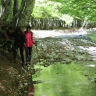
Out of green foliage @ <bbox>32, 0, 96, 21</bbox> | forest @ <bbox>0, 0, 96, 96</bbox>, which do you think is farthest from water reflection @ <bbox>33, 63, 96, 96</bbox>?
green foliage @ <bbox>32, 0, 96, 21</bbox>

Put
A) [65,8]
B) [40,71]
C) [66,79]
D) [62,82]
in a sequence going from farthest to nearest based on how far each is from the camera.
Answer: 1. [65,8]
2. [40,71]
3. [66,79]
4. [62,82]

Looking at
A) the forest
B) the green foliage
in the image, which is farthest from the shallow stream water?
the green foliage

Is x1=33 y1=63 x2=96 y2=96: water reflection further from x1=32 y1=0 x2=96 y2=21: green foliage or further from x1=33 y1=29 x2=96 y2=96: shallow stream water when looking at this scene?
x1=32 y1=0 x2=96 y2=21: green foliage

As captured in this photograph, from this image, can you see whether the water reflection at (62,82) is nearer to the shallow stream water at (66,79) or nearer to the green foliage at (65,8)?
the shallow stream water at (66,79)

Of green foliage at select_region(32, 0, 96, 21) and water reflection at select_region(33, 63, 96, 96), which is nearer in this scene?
water reflection at select_region(33, 63, 96, 96)

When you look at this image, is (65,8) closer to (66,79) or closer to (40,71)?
(40,71)

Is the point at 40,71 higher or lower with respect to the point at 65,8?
lower

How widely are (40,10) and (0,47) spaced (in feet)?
112

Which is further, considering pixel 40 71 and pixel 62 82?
pixel 40 71

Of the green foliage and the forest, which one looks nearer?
the forest

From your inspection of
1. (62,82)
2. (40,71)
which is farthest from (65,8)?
(62,82)

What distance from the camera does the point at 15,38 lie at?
14.9 metres

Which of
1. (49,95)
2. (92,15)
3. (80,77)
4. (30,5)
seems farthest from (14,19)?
(92,15)

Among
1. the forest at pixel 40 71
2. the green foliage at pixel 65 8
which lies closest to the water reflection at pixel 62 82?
the forest at pixel 40 71
